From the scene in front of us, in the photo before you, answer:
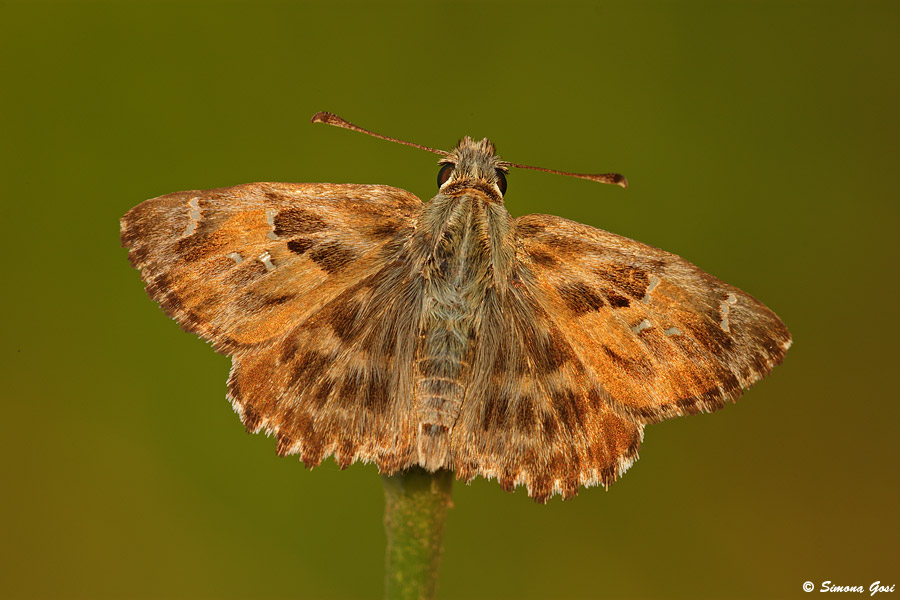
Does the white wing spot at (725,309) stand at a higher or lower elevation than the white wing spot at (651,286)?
lower

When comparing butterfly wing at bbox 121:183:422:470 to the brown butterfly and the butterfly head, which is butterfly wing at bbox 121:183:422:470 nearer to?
the brown butterfly

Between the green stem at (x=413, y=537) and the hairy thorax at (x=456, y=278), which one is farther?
the hairy thorax at (x=456, y=278)

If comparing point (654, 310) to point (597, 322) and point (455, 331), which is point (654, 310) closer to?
point (597, 322)

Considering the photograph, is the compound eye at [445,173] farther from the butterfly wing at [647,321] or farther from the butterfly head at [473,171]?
the butterfly wing at [647,321]

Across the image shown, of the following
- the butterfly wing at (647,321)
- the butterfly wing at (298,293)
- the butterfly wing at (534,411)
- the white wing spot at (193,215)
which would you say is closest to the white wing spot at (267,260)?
the butterfly wing at (298,293)

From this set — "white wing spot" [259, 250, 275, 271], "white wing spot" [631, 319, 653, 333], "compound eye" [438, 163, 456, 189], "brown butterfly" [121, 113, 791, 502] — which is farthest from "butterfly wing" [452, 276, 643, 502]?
"white wing spot" [259, 250, 275, 271]

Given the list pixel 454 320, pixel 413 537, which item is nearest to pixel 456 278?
pixel 454 320

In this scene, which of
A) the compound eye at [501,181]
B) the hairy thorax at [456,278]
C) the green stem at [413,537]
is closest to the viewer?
the green stem at [413,537]

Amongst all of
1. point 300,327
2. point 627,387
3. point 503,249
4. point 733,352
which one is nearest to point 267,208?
point 300,327
